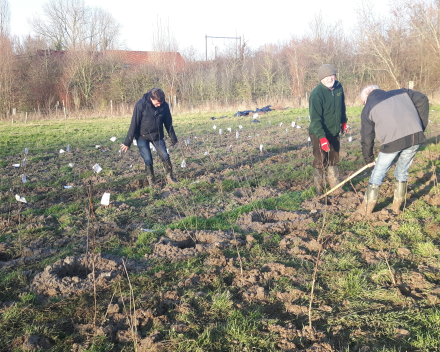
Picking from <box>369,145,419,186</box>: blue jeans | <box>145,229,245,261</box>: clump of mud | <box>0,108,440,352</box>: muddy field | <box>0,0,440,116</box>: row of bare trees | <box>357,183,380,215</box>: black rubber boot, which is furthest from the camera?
<box>0,0,440,116</box>: row of bare trees

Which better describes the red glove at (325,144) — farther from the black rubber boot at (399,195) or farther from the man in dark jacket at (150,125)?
the man in dark jacket at (150,125)

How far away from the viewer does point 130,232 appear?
4641mm

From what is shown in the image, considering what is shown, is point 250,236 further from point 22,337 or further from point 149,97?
point 149,97

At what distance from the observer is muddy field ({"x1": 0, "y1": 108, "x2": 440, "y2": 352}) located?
2.52m

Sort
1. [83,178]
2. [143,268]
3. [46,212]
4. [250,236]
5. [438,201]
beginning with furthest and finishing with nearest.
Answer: [83,178] < [46,212] < [438,201] < [250,236] < [143,268]

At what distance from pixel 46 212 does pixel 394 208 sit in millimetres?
5189

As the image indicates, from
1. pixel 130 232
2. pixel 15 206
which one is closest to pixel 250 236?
pixel 130 232

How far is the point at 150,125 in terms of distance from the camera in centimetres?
645

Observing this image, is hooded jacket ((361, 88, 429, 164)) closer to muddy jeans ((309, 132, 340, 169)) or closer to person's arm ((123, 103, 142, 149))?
muddy jeans ((309, 132, 340, 169))

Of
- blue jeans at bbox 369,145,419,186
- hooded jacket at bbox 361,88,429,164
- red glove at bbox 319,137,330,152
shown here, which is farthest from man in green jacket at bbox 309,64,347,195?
hooded jacket at bbox 361,88,429,164

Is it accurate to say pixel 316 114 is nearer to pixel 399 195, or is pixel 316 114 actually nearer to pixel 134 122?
pixel 399 195

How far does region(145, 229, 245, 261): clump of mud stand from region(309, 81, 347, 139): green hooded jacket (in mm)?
2304

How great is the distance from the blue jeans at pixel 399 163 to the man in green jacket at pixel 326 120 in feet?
2.67

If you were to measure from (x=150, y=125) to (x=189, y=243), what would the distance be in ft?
9.48
